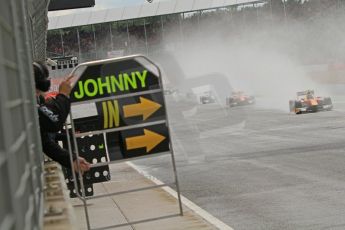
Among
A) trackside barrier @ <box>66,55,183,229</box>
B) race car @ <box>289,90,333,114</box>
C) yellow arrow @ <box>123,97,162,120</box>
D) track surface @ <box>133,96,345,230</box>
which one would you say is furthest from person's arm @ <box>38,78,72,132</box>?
race car @ <box>289,90,333,114</box>

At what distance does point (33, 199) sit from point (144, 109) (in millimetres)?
3246

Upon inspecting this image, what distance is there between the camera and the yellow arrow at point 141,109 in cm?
696

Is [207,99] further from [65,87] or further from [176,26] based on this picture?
[65,87]

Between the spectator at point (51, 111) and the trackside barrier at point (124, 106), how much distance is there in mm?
561

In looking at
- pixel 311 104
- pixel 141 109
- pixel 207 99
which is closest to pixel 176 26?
pixel 207 99

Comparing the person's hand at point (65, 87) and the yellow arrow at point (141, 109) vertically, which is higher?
the person's hand at point (65, 87)

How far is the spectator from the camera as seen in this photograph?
6.10 metres

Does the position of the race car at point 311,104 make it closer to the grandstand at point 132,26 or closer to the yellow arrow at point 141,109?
the yellow arrow at point 141,109

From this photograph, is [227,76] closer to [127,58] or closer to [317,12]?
[317,12]

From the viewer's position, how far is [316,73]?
2486 inches

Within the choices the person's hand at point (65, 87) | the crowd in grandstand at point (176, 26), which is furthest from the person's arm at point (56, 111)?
the crowd in grandstand at point (176, 26)

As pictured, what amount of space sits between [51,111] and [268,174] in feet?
29.2

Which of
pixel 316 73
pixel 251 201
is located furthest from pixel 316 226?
pixel 316 73

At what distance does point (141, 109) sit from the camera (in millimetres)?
6996
